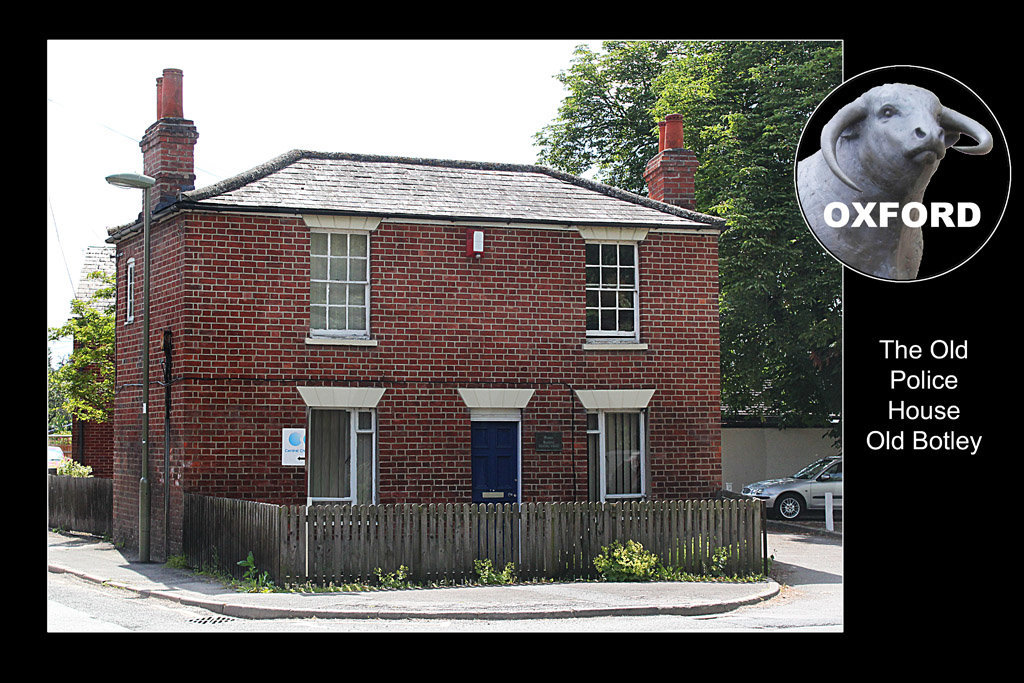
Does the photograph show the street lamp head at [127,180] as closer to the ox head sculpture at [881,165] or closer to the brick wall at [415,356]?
the brick wall at [415,356]

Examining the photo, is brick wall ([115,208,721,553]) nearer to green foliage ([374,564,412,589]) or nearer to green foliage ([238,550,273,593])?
green foliage ([238,550,273,593])

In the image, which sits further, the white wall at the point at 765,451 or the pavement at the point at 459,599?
the white wall at the point at 765,451

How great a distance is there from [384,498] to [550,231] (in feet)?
16.6

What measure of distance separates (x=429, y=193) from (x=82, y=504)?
9.44 m

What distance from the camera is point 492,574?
615 inches

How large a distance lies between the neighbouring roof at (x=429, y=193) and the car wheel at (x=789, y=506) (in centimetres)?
940

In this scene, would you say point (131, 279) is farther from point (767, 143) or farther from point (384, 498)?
point (767, 143)

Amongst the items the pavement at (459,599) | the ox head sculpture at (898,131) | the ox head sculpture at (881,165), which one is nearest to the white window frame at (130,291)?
the pavement at (459,599)

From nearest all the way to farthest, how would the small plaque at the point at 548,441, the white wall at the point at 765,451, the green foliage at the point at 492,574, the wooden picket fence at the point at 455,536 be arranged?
the wooden picket fence at the point at 455,536
the green foliage at the point at 492,574
the small plaque at the point at 548,441
the white wall at the point at 765,451

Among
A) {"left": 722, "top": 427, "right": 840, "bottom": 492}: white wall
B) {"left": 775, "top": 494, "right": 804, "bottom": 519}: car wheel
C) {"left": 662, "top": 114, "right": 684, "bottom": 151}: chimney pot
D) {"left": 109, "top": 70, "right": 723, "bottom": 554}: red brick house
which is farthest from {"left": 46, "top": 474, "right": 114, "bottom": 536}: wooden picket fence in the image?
{"left": 722, "top": 427, "right": 840, "bottom": 492}: white wall

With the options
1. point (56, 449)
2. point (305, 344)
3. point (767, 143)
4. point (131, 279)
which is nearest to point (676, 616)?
point (305, 344)

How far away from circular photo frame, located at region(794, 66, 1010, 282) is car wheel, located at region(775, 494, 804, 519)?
649 inches

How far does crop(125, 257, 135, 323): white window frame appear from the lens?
1995 cm

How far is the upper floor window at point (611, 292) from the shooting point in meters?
19.6
